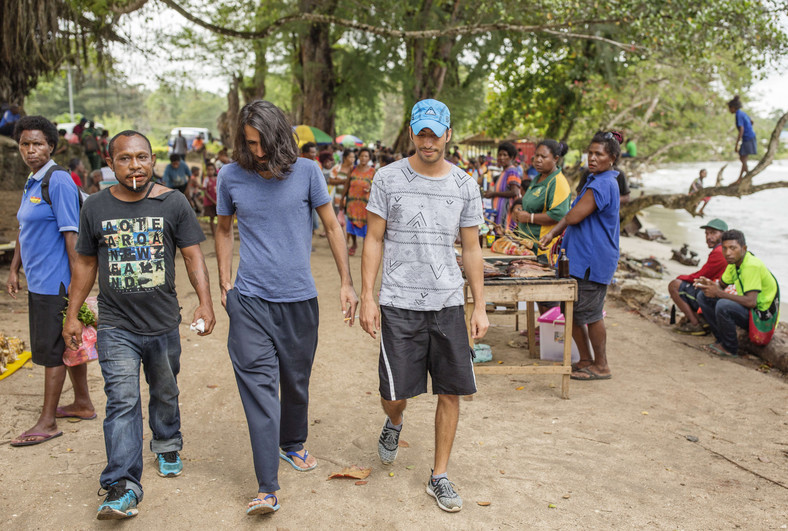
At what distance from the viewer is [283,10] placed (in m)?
17.7

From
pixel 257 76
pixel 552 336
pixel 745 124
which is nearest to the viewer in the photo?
pixel 552 336

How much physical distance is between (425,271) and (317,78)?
1744 cm

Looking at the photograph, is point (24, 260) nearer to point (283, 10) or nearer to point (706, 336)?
point (706, 336)

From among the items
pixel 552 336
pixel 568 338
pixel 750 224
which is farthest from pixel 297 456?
pixel 750 224

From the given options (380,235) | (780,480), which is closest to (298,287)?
(380,235)

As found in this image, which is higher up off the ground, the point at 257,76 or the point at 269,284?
the point at 257,76

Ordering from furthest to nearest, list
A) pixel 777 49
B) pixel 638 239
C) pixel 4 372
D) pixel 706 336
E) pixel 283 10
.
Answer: pixel 638 239
pixel 283 10
pixel 777 49
pixel 706 336
pixel 4 372

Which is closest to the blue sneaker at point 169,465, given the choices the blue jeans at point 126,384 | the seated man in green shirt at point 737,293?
the blue jeans at point 126,384

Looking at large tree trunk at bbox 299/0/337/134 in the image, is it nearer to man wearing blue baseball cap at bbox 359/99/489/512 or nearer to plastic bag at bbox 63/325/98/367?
plastic bag at bbox 63/325/98/367

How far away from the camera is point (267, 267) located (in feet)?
11.2

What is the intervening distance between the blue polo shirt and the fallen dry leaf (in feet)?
6.49

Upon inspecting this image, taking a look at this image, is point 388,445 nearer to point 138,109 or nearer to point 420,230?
point 420,230

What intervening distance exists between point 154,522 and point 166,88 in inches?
670

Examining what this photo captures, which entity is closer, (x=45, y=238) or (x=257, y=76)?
(x=45, y=238)
